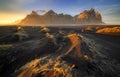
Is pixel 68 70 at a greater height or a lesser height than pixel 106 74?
greater

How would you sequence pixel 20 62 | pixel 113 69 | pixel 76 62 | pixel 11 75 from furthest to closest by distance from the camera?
pixel 20 62
pixel 113 69
pixel 76 62
pixel 11 75

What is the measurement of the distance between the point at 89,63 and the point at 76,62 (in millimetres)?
1676

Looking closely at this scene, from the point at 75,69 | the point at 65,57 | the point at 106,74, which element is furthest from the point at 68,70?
the point at 106,74

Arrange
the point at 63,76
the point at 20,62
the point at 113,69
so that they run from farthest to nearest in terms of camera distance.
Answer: the point at 20,62
the point at 113,69
the point at 63,76

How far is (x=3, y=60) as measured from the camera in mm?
12805

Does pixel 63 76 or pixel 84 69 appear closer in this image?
pixel 63 76

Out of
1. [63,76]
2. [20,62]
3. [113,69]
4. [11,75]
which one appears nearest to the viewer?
[63,76]

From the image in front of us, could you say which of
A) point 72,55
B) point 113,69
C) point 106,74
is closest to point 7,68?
point 72,55

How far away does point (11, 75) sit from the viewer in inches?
388

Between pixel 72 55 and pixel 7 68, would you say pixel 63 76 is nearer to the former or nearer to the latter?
pixel 72 55

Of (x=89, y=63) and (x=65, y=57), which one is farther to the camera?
(x=65, y=57)

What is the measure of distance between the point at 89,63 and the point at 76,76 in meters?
3.13

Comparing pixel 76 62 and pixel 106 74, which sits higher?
pixel 76 62

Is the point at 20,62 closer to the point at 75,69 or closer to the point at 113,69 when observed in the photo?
the point at 75,69
